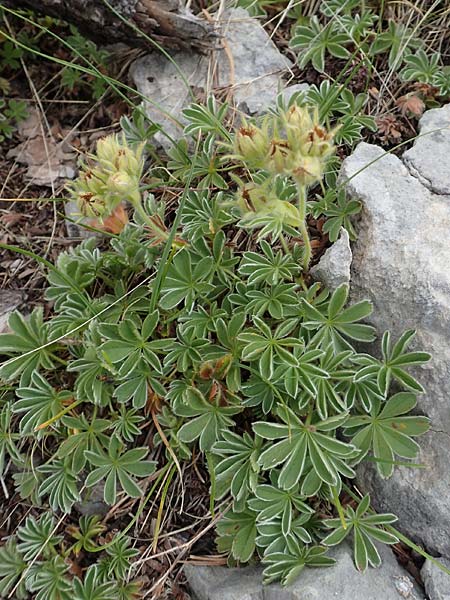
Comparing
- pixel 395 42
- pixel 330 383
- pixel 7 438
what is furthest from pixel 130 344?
pixel 395 42

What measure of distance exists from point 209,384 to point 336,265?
652 millimetres

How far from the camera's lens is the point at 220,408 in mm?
2482

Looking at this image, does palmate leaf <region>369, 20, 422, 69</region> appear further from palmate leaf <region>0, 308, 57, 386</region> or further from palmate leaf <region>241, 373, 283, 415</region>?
palmate leaf <region>0, 308, 57, 386</region>

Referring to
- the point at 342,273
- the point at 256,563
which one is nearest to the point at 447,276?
the point at 342,273

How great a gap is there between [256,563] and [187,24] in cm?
234

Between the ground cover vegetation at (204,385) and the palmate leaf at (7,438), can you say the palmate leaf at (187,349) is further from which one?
the palmate leaf at (7,438)

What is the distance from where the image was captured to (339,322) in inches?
97.1

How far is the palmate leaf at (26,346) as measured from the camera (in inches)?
105

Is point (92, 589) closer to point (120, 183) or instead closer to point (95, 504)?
point (95, 504)

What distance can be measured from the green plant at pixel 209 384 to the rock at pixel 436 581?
0.19 m

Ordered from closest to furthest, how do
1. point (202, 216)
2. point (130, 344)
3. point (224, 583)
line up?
point (224, 583) → point (130, 344) → point (202, 216)

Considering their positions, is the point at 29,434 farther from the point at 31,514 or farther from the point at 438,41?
the point at 438,41

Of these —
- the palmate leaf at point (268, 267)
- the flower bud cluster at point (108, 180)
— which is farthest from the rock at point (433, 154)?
the flower bud cluster at point (108, 180)

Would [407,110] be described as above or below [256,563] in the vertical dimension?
above
